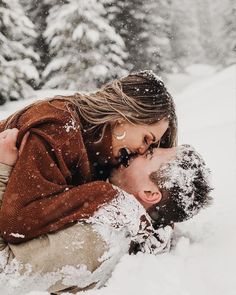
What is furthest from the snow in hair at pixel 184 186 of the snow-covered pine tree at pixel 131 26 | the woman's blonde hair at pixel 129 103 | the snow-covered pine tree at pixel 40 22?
the snow-covered pine tree at pixel 40 22

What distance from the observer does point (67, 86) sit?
14.2 metres

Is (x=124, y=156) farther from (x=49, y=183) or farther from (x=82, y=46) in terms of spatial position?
(x=82, y=46)

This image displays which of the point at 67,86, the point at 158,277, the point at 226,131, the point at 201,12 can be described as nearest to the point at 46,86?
the point at 67,86

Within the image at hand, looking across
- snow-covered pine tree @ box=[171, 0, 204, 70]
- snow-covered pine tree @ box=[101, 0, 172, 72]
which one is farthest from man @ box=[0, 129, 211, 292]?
snow-covered pine tree @ box=[171, 0, 204, 70]

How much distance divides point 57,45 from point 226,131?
1029 cm

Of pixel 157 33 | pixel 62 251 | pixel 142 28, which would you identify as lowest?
pixel 157 33

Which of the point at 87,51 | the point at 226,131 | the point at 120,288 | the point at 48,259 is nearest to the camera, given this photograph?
the point at 120,288

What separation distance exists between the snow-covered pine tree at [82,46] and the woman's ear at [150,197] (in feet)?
36.3

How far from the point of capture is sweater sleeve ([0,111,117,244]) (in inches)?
87.0

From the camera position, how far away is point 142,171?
2.66 m

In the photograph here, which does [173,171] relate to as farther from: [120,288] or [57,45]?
[57,45]

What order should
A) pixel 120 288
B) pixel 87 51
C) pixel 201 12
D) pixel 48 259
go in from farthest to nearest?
pixel 201 12 < pixel 87 51 < pixel 48 259 < pixel 120 288

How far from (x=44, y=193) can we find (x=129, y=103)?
0.83 metres

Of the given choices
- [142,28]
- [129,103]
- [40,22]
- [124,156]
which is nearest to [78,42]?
[40,22]
